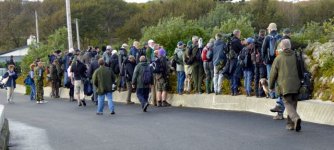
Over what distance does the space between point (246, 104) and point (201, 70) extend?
307 cm

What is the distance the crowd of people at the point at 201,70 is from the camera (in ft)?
42.5

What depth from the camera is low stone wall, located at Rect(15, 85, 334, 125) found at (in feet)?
45.4

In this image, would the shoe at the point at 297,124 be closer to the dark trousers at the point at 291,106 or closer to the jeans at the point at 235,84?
the dark trousers at the point at 291,106

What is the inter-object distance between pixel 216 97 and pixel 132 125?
14.1 feet

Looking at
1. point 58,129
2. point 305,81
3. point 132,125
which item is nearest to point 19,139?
point 58,129

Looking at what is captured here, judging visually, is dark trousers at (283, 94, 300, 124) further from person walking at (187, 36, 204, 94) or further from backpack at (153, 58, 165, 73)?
backpack at (153, 58, 165, 73)

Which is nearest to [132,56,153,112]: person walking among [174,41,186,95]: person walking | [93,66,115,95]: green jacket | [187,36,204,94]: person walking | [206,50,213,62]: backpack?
[93,66,115,95]: green jacket

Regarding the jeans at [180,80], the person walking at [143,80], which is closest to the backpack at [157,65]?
the person walking at [143,80]

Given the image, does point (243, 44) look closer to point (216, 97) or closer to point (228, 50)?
point (228, 50)

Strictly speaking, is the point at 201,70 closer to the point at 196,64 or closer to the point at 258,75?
the point at 196,64

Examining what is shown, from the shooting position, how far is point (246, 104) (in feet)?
57.8

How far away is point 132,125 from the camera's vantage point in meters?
15.6

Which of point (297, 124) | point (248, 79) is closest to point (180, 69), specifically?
point (248, 79)

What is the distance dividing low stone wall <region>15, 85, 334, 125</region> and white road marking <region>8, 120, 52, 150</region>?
220 inches
